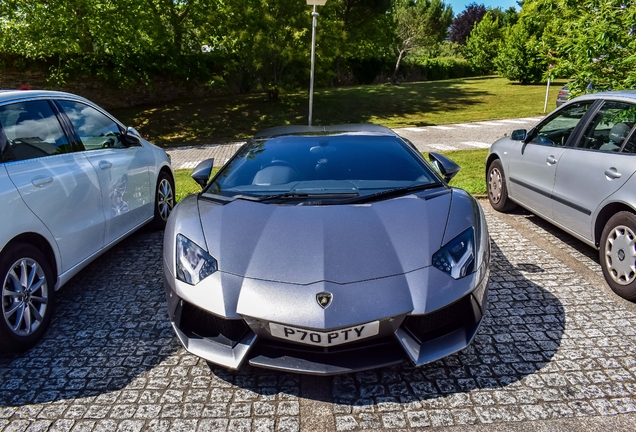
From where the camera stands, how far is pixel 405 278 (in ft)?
8.46

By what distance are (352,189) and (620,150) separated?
2417 mm

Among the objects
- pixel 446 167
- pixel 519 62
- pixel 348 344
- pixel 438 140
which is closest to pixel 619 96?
pixel 446 167

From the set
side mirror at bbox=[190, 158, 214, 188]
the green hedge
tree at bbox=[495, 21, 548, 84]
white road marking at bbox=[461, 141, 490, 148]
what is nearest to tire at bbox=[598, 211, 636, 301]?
side mirror at bbox=[190, 158, 214, 188]

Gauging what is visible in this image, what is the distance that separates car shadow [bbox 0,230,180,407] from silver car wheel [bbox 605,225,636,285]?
353cm

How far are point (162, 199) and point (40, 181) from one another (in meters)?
2.39

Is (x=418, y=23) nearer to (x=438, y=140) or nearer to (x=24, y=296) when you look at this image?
(x=438, y=140)

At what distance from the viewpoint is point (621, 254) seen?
3775 millimetres

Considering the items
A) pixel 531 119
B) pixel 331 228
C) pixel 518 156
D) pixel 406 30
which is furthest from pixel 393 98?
pixel 406 30

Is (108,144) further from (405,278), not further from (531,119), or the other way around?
(531,119)

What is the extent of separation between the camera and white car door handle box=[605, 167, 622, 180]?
3.85m

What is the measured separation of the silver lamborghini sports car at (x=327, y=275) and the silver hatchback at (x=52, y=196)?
37.8 inches

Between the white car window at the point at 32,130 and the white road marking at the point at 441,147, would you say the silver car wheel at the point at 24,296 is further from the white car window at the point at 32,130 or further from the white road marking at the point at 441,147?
the white road marking at the point at 441,147

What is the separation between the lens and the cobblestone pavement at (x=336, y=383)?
2473 millimetres

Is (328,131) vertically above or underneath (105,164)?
above
